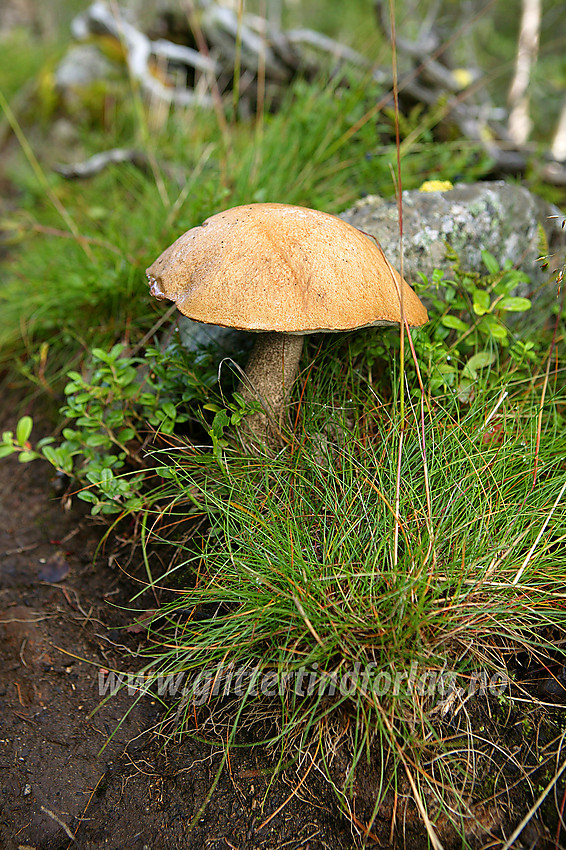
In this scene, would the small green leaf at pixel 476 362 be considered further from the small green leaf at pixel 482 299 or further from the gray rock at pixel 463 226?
the gray rock at pixel 463 226

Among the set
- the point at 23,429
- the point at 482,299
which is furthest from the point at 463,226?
the point at 23,429

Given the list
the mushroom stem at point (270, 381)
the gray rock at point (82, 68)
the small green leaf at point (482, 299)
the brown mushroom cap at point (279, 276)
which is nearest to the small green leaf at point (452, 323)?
the small green leaf at point (482, 299)

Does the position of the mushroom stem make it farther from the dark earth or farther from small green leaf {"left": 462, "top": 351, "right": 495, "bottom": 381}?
the dark earth

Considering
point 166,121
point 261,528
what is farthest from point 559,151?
point 261,528

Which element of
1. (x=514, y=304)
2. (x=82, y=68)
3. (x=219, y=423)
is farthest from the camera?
(x=82, y=68)

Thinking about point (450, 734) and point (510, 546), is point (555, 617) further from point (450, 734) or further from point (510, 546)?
point (450, 734)

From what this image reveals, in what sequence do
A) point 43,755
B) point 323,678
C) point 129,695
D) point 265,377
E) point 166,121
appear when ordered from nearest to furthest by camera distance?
point 323,678 < point 43,755 < point 129,695 < point 265,377 < point 166,121

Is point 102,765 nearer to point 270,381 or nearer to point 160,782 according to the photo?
point 160,782
